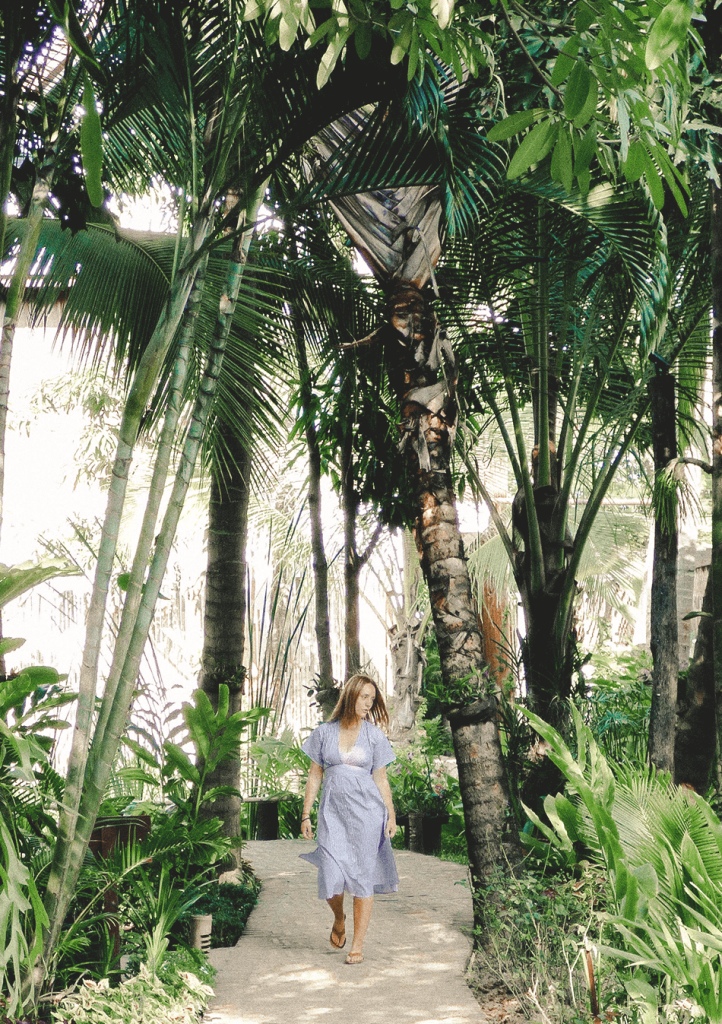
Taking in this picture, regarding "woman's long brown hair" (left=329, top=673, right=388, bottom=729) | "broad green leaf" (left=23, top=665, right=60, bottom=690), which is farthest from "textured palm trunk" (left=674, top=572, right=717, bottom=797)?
"broad green leaf" (left=23, top=665, right=60, bottom=690)

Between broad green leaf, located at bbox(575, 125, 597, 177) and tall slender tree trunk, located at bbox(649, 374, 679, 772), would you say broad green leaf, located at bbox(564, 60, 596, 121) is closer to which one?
broad green leaf, located at bbox(575, 125, 597, 177)

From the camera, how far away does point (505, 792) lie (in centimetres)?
442

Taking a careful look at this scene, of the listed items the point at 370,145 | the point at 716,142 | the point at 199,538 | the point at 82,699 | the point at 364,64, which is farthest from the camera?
the point at 199,538

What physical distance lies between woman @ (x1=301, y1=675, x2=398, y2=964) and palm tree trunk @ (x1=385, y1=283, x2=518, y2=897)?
447mm

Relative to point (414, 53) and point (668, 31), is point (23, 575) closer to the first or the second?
point (414, 53)

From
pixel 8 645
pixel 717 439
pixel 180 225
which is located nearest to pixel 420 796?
pixel 717 439

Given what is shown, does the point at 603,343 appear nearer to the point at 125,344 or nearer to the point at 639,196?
the point at 639,196

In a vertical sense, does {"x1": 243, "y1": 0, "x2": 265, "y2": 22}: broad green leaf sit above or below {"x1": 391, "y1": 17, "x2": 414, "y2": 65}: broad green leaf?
below

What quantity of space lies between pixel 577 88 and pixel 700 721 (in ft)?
12.6

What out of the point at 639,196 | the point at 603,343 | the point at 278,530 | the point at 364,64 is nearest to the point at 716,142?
the point at 639,196

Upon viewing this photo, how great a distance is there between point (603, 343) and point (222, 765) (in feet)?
11.9

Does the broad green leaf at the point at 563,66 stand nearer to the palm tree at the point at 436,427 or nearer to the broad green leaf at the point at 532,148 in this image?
the broad green leaf at the point at 532,148

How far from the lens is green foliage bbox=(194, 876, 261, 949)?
16.0 ft

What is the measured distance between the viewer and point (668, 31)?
165 centimetres
